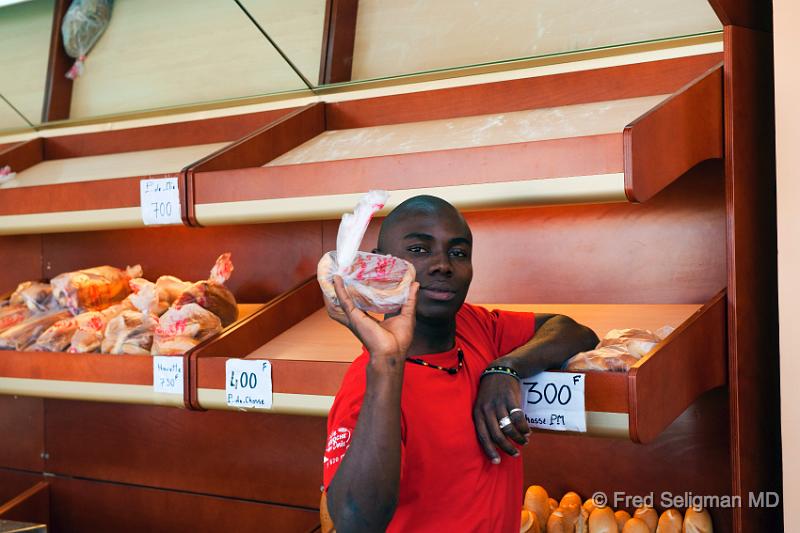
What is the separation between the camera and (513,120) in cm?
189

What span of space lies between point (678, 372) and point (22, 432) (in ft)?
7.29

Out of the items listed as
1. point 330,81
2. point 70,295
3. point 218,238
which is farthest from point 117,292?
point 330,81

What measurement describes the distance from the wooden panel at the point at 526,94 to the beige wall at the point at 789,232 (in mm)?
213

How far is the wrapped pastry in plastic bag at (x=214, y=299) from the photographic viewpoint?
206 cm

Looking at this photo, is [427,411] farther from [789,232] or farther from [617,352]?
[789,232]

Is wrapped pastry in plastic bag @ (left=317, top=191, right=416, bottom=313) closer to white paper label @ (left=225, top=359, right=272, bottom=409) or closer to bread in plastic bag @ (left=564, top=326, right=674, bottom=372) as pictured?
bread in plastic bag @ (left=564, top=326, right=674, bottom=372)

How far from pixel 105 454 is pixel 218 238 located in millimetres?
785

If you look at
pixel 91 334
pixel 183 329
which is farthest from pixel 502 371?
pixel 91 334

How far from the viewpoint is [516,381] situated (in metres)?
1.33

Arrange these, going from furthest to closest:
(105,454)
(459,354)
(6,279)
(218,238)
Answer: (6,279), (105,454), (218,238), (459,354)

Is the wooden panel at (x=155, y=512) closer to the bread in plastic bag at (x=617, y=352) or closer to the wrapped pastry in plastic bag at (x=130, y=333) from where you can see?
the wrapped pastry in plastic bag at (x=130, y=333)

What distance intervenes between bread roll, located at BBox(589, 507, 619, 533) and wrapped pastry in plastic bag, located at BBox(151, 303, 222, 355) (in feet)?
3.02

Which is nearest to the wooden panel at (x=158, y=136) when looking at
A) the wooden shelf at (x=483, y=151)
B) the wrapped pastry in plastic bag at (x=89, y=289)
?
the wooden shelf at (x=483, y=151)

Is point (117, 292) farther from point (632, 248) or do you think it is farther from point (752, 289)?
point (752, 289)
